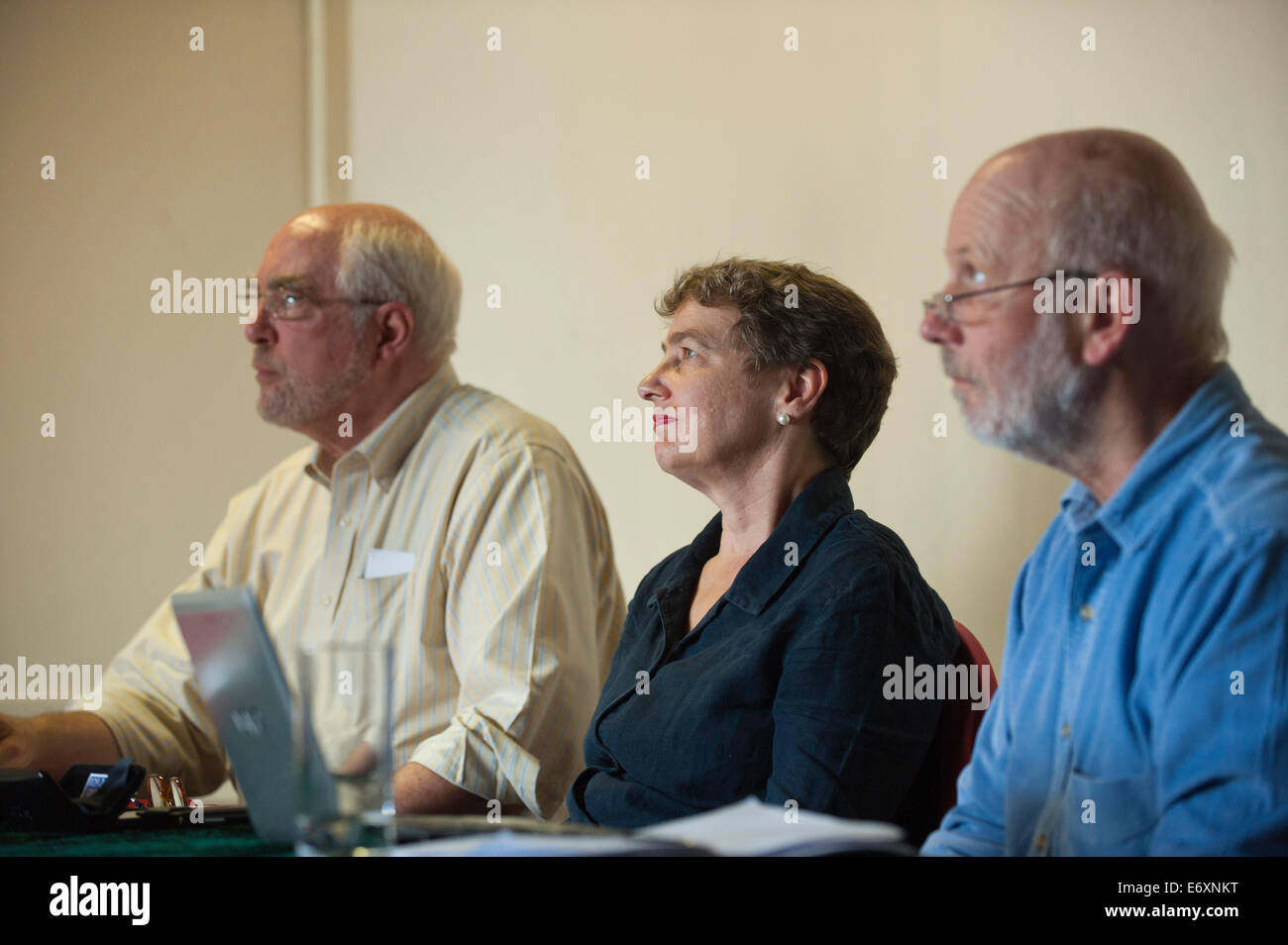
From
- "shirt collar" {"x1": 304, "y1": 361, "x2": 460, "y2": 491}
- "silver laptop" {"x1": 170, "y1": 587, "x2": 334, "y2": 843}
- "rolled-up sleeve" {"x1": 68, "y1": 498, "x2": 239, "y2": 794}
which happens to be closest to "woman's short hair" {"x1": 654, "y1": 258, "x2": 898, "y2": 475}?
"shirt collar" {"x1": 304, "y1": 361, "x2": 460, "y2": 491}

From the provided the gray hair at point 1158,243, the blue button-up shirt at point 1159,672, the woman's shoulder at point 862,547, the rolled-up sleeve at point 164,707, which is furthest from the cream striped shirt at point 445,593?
the gray hair at point 1158,243

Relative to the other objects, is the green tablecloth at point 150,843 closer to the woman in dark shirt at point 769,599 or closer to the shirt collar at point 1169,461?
the woman in dark shirt at point 769,599

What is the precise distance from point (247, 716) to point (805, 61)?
1838 mm

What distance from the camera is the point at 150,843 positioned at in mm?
1367

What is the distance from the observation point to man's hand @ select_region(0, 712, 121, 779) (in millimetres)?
2021

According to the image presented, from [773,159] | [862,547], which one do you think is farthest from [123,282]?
[862,547]

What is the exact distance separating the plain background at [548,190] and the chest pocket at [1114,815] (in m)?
1.12

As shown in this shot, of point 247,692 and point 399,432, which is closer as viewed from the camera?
point 247,692

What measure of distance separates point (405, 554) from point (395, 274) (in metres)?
0.59

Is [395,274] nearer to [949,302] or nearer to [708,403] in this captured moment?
[708,403]

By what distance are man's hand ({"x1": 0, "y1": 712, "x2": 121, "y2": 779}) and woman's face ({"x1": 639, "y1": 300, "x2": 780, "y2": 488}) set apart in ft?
3.48

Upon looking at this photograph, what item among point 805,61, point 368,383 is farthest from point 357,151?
point 805,61

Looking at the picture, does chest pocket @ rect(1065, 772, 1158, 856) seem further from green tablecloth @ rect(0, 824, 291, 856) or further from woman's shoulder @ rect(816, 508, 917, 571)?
green tablecloth @ rect(0, 824, 291, 856)
